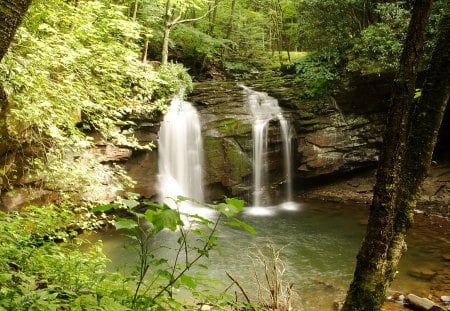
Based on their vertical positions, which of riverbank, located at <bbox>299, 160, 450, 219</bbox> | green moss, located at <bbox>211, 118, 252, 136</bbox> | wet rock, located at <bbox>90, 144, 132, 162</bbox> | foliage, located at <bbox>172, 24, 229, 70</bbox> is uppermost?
foliage, located at <bbox>172, 24, 229, 70</bbox>

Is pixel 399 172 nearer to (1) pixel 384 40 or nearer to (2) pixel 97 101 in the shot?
(2) pixel 97 101

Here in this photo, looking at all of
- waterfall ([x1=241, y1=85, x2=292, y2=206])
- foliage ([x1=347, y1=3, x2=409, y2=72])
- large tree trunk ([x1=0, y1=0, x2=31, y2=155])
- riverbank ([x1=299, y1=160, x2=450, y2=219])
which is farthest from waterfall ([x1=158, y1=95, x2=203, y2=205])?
large tree trunk ([x1=0, y1=0, x2=31, y2=155])

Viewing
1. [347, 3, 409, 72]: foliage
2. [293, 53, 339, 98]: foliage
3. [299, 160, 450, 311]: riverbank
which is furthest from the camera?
[293, 53, 339, 98]: foliage

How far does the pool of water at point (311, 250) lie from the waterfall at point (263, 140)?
1297 millimetres

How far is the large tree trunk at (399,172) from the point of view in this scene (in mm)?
2514

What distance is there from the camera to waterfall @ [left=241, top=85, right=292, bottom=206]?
12.6m

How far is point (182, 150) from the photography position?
12.0 m

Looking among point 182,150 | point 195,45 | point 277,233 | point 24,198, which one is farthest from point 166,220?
point 195,45

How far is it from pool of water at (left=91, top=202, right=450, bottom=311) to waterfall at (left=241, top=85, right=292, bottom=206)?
130cm

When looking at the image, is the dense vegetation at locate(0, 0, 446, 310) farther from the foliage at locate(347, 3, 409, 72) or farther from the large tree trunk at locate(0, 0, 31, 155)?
the large tree trunk at locate(0, 0, 31, 155)

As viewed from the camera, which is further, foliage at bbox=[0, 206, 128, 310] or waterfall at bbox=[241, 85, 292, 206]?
waterfall at bbox=[241, 85, 292, 206]

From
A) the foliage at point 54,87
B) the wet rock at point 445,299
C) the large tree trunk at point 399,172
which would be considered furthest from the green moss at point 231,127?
the large tree trunk at point 399,172

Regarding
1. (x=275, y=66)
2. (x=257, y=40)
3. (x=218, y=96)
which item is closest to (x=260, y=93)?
(x=218, y=96)

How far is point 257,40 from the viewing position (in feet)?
70.0
